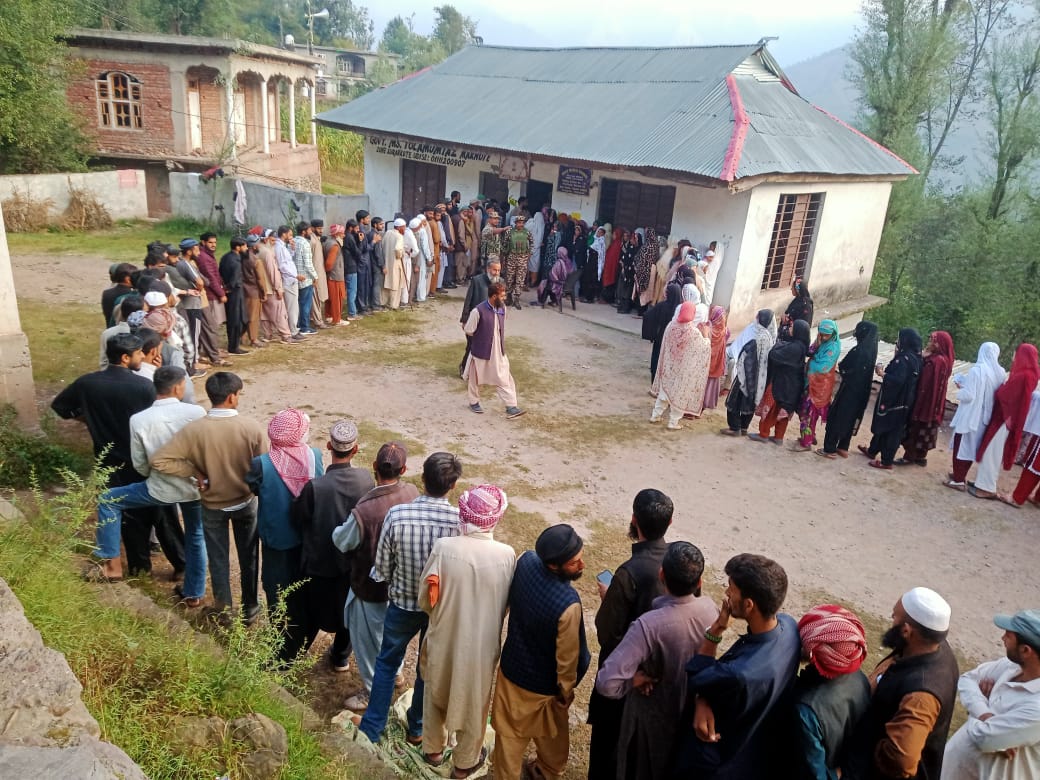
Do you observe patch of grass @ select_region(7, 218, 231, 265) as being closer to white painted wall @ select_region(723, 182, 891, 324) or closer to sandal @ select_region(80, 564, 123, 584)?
white painted wall @ select_region(723, 182, 891, 324)

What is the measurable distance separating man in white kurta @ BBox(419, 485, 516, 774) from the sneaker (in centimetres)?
63

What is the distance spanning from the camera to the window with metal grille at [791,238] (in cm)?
1270

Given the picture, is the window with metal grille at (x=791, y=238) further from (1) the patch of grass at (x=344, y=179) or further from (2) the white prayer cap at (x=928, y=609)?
(1) the patch of grass at (x=344, y=179)

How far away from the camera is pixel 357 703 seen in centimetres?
400

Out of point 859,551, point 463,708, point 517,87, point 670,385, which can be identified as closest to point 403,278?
point 670,385

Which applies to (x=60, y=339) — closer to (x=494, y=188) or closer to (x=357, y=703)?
(x=357, y=703)

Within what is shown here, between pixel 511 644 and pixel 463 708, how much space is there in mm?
420

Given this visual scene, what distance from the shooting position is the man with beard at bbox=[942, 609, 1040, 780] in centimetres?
270

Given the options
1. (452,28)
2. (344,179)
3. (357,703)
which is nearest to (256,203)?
(344,179)

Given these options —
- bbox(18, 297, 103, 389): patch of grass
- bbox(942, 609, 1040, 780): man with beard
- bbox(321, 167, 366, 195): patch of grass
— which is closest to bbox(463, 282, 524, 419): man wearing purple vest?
bbox(18, 297, 103, 389): patch of grass

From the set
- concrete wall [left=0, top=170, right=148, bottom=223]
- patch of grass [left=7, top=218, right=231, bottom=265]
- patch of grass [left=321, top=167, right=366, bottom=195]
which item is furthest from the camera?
patch of grass [left=321, top=167, right=366, bottom=195]

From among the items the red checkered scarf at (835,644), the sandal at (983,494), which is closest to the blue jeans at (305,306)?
the sandal at (983,494)

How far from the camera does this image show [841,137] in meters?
14.1

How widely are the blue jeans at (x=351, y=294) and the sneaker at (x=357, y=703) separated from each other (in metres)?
7.96
